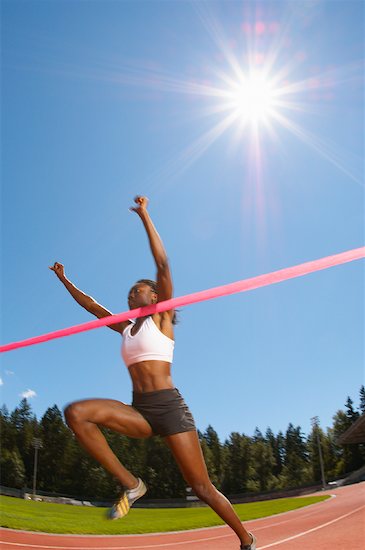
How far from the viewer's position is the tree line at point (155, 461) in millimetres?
52125

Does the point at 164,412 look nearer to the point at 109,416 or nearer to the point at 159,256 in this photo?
the point at 109,416

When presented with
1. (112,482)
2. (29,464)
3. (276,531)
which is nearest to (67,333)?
(276,531)

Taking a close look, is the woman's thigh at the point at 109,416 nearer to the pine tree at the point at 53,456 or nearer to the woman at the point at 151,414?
the woman at the point at 151,414

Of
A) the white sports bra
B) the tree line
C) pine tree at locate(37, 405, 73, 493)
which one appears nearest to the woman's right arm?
the white sports bra

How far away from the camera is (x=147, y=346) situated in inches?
103

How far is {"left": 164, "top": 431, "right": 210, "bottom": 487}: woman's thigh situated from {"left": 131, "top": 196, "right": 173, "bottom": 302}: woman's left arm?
2.57 ft

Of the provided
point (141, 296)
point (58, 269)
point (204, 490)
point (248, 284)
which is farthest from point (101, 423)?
point (58, 269)

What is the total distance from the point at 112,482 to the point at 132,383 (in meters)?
54.9

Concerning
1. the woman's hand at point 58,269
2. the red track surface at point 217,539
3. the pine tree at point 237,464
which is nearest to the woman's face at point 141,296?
the woman's hand at point 58,269

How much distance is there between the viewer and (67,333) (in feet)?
9.12

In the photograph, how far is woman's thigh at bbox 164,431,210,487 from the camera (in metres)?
2.45

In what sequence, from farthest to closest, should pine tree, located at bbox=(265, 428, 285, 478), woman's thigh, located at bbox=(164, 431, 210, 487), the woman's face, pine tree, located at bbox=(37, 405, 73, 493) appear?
pine tree, located at bbox=(265, 428, 285, 478) → pine tree, located at bbox=(37, 405, 73, 493) → the woman's face → woman's thigh, located at bbox=(164, 431, 210, 487)

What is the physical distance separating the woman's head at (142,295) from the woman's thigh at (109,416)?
2.06ft

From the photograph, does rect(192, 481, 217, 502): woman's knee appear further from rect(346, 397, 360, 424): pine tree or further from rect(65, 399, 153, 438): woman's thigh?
rect(346, 397, 360, 424): pine tree
